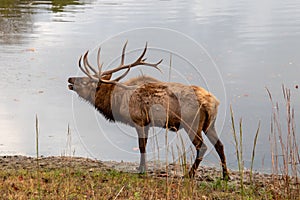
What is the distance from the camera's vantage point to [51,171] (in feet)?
26.7

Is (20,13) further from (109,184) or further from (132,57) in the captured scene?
(109,184)

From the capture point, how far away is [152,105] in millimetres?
8250

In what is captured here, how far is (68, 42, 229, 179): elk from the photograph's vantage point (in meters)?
7.98

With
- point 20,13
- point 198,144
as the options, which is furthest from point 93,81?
point 20,13

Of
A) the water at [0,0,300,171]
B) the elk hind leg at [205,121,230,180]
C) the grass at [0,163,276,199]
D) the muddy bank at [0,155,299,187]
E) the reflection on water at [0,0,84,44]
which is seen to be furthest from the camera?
the reflection on water at [0,0,84,44]

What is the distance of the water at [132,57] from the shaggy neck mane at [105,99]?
53cm

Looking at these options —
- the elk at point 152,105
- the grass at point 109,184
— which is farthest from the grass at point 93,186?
the elk at point 152,105

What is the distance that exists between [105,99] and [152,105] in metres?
0.95

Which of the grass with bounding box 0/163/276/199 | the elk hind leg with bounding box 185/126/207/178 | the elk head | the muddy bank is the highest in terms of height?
the elk head

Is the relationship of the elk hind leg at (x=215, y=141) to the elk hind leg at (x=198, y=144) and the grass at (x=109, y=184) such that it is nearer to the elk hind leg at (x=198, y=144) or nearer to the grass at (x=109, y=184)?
the elk hind leg at (x=198, y=144)

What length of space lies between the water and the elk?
1.21ft

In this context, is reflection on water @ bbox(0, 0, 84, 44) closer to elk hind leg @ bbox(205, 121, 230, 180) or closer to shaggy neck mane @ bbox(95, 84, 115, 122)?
shaggy neck mane @ bbox(95, 84, 115, 122)

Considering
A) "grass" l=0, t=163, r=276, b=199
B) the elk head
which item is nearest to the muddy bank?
"grass" l=0, t=163, r=276, b=199

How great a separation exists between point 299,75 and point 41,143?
5.71 m
